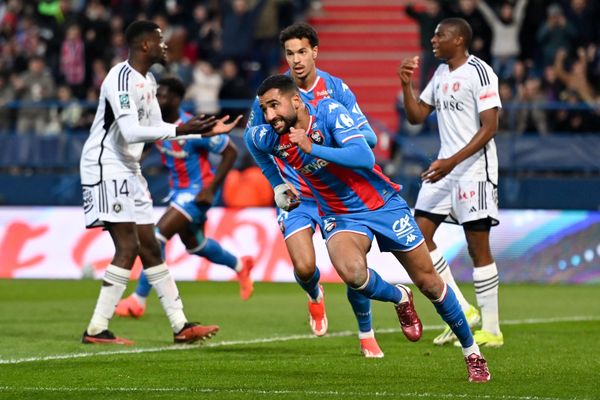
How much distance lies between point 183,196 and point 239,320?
1.48 m

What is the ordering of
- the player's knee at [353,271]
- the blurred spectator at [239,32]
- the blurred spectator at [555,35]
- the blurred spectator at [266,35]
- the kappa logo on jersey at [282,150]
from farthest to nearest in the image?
the blurred spectator at [266,35], the blurred spectator at [239,32], the blurred spectator at [555,35], the kappa logo on jersey at [282,150], the player's knee at [353,271]

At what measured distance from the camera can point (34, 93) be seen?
23516 millimetres

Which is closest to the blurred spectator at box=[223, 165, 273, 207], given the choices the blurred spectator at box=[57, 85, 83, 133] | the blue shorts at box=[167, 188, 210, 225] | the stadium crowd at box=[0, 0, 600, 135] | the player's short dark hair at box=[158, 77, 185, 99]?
the stadium crowd at box=[0, 0, 600, 135]

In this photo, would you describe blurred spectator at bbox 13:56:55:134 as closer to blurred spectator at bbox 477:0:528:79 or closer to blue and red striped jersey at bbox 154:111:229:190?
blurred spectator at bbox 477:0:528:79

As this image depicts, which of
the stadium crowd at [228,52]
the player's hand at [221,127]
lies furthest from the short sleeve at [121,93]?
the stadium crowd at [228,52]

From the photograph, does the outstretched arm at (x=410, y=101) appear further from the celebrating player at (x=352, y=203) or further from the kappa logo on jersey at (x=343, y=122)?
the kappa logo on jersey at (x=343, y=122)

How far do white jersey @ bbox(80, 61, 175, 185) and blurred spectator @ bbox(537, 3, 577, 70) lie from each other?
12.0m

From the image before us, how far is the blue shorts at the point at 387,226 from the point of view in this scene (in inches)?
344

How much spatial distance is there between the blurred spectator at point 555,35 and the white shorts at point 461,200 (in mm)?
11173

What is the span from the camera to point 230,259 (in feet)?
46.9

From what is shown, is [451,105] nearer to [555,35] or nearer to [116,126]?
[116,126]

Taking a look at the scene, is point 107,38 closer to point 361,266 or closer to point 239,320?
point 239,320

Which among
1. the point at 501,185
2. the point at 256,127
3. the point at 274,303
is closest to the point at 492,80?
the point at 256,127

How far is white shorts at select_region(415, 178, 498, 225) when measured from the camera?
10.9m
